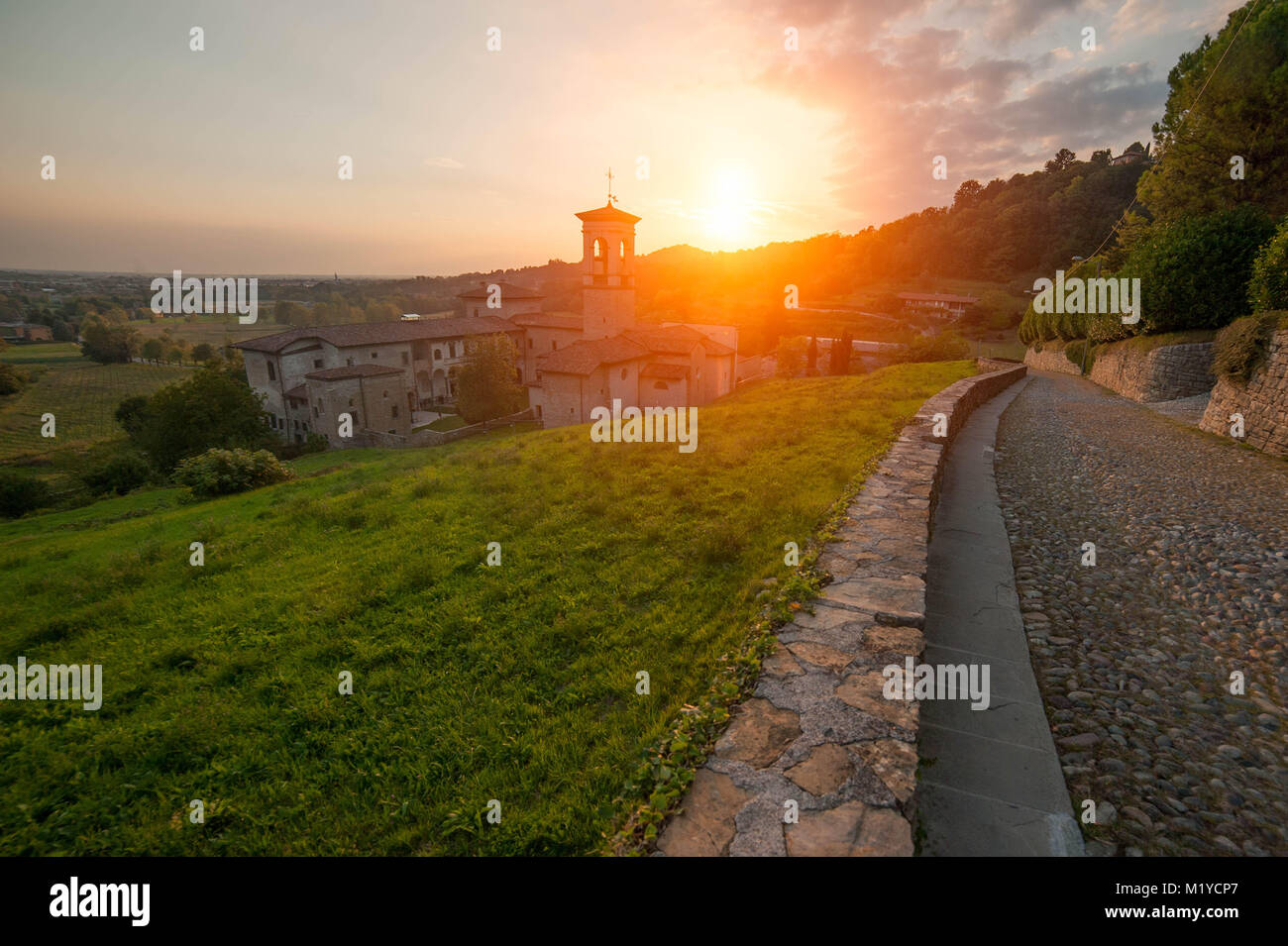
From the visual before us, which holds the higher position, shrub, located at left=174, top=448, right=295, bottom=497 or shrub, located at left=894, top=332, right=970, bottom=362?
shrub, located at left=894, top=332, right=970, bottom=362

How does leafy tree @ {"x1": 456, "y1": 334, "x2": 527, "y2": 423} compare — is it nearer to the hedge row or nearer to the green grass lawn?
the green grass lawn

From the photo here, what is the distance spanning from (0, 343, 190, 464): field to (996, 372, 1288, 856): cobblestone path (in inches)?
2372

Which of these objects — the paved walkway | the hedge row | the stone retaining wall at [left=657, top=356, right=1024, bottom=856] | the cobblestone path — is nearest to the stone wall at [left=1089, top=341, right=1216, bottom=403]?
the hedge row

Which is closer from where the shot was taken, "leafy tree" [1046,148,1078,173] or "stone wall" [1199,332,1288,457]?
"stone wall" [1199,332,1288,457]

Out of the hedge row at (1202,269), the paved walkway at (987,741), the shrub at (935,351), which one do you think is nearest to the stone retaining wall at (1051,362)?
the shrub at (935,351)

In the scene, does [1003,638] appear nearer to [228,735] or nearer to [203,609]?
[228,735]

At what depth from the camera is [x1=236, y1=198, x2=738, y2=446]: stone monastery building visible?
34.3 meters

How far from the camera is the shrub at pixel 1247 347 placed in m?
11.1

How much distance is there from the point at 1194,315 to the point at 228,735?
84.2ft

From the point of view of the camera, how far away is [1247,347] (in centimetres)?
1120

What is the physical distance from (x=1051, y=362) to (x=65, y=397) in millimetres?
91153

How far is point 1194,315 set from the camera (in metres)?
17.3

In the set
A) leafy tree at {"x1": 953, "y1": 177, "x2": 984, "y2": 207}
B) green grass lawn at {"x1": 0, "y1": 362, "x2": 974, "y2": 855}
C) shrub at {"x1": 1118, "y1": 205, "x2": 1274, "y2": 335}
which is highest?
leafy tree at {"x1": 953, "y1": 177, "x2": 984, "y2": 207}
